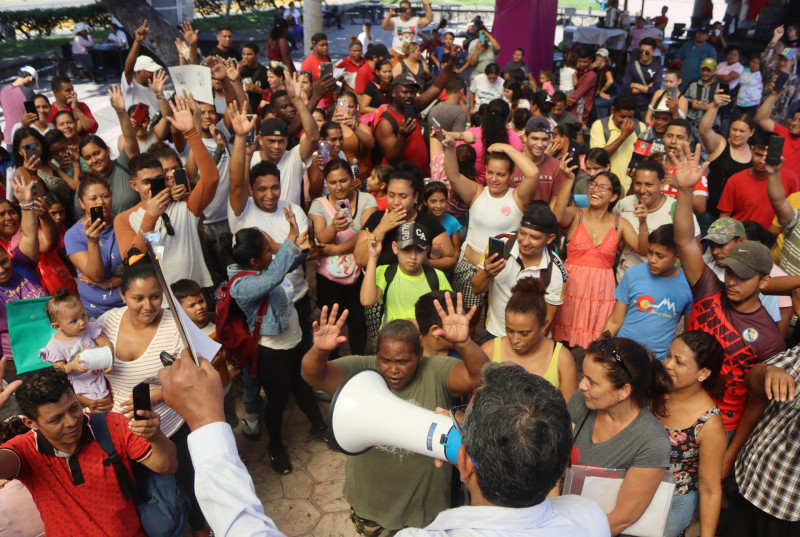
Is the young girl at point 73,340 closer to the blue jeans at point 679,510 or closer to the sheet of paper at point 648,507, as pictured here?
the sheet of paper at point 648,507

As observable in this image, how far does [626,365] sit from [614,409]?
0.71 feet

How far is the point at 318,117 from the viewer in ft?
20.5

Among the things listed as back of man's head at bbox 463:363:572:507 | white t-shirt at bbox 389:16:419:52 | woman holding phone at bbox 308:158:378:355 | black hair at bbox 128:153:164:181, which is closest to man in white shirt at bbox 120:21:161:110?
black hair at bbox 128:153:164:181

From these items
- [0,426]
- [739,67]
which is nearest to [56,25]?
[739,67]

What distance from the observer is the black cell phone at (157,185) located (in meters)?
3.89

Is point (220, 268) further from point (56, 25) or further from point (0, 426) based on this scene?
point (56, 25)

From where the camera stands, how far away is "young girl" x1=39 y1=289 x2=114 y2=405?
319cm

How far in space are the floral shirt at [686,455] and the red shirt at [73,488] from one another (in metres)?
2.45

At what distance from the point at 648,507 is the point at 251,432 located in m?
2.78

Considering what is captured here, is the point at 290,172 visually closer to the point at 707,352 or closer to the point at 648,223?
the point at 648,223

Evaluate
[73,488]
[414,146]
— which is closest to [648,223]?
[414,146]

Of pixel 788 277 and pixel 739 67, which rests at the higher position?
pixel 739 67

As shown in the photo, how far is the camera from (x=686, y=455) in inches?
108

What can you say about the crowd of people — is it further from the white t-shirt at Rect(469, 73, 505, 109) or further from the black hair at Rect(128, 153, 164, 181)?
the white t-shirt at Rect(469, 73, 505, 109)
